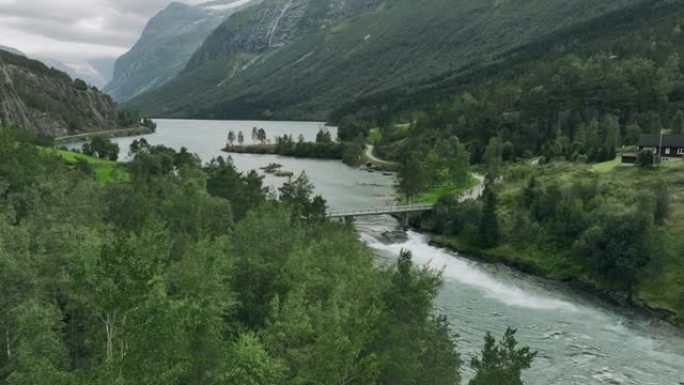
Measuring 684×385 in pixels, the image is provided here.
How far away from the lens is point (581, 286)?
8094 cm

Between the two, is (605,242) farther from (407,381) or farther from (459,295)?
(407,381)

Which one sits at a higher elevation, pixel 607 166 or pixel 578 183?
pixel 607 166

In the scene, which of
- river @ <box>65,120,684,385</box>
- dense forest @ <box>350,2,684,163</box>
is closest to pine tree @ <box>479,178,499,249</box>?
river @ <box>65,120,684,385</box>

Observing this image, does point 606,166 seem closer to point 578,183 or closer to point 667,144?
point 667,144

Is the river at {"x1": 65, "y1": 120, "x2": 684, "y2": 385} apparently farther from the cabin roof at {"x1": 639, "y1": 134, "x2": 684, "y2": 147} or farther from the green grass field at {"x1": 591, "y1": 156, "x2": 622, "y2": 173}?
the cabin roof at {"x1": 639, "y1": 134, "x2": 684, "y2": 147}

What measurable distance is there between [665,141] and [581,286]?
56.8 m

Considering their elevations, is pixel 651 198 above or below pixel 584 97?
below

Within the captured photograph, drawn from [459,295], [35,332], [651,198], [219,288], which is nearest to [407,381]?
[219,288]

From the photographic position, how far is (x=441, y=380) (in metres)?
37.8

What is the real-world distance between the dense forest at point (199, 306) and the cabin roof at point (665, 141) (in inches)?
3304

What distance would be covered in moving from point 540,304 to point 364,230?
44.5 m

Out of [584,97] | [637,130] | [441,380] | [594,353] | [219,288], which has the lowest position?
[594,353]

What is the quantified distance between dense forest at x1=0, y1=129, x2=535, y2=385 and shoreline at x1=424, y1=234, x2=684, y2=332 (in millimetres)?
33623

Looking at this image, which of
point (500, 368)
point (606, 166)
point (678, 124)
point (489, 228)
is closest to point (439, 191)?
point (606, 166)
